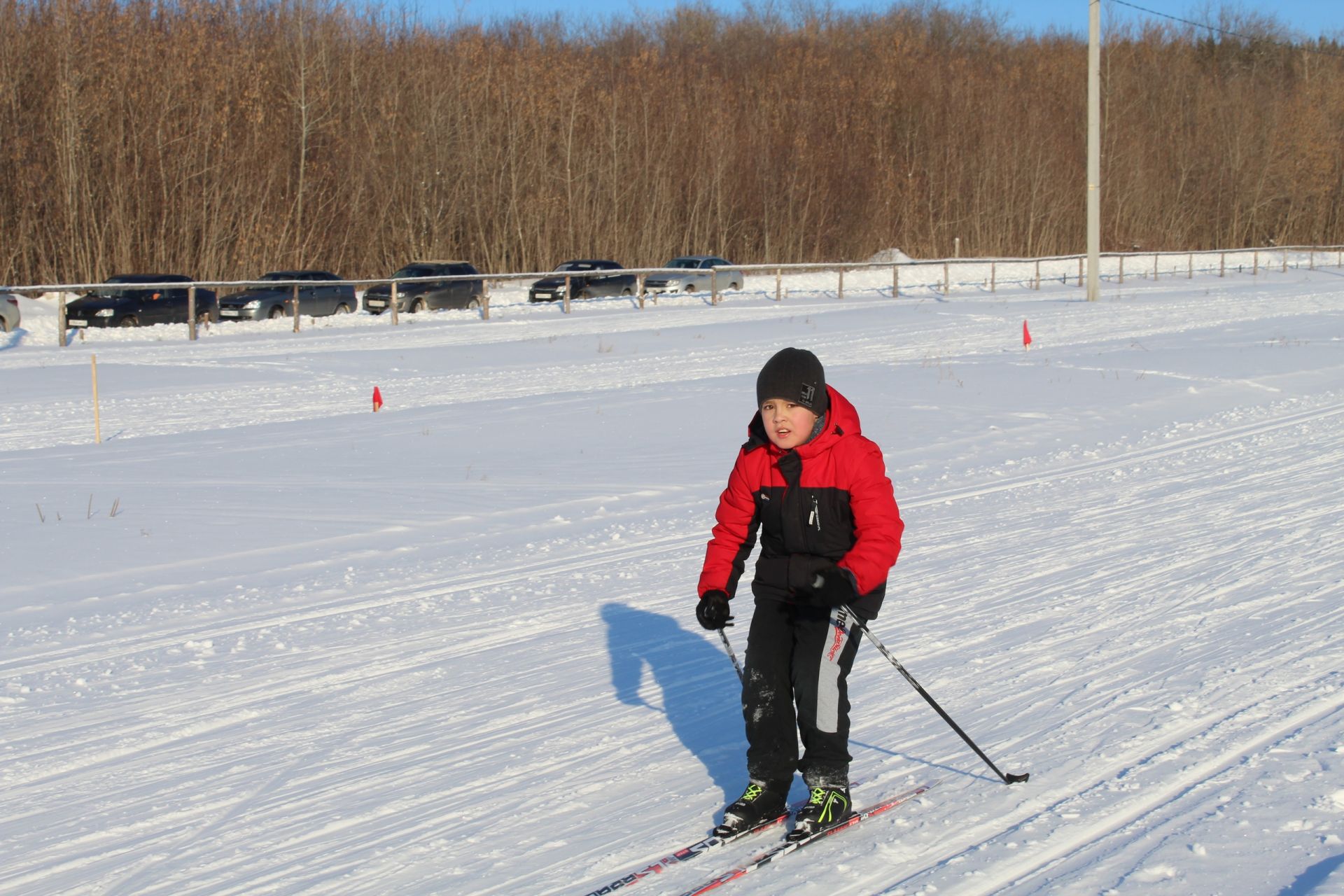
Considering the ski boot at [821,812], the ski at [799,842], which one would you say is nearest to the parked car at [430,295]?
the ski at [799,842]

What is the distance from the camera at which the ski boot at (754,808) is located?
439 cm

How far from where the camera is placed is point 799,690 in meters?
4.44

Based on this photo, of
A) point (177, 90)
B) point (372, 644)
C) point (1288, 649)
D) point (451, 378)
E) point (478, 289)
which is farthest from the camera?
point (177, 90)

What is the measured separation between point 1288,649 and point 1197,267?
6132 centimetres

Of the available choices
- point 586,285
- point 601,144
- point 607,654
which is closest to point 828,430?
point 607,654

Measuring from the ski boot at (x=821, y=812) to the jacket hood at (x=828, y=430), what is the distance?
3.65ft

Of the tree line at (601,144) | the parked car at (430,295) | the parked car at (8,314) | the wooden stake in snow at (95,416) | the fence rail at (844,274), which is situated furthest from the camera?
the tree line at (601,144)

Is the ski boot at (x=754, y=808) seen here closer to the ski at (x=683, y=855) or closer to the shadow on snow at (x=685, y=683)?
the ski at (x=683, y=855)

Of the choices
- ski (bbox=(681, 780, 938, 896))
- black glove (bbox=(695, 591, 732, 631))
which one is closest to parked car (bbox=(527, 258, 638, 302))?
ski (bbox=(681, 780, 938, 896))

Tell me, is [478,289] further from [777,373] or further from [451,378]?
[777,373]

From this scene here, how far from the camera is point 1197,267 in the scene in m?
62.9

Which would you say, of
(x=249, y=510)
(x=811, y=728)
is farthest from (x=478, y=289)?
(x=811, y=728)

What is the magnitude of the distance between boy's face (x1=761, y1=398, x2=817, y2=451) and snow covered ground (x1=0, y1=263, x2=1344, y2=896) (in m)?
1.32

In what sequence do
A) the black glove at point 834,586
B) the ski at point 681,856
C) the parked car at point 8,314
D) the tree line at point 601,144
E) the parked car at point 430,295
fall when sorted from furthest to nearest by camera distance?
the tree line at point 601,144 → the parked car at point 430,295 → the parked car at point 8,314 → the black glove at point 834,586 → the ski at point 681,856
